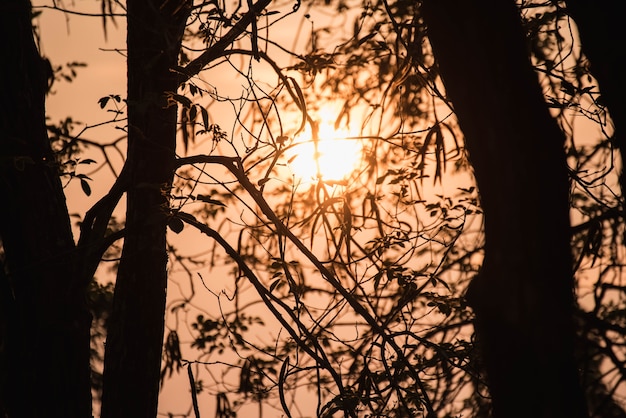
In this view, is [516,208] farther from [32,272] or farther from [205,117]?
[32,272]

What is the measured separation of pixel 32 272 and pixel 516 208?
239 centimetres

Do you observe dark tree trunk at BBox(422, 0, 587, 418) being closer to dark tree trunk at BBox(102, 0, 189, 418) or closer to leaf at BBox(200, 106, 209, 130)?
leaf at BBox(200, 106, 209, 130)

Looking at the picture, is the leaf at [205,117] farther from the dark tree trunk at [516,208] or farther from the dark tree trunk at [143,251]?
the dark tree trunk at [516,208]

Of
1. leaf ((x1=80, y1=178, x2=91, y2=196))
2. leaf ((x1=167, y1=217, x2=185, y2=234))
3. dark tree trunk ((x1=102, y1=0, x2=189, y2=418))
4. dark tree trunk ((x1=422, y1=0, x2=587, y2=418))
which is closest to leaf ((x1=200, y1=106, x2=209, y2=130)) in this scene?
dark tree trunk ((x1=102, y1=0, x2=189, y2=418))

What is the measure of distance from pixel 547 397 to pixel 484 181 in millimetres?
589

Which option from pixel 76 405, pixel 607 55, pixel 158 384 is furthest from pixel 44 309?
pixel 607 55

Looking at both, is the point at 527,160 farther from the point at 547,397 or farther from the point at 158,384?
the point at 158,384

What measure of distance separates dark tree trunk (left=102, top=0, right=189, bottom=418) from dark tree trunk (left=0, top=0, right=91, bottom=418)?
0.80 feet

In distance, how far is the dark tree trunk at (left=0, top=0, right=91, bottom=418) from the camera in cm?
342

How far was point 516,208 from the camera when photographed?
196cm

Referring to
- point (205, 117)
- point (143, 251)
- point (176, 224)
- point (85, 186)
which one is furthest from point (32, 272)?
point (205, 117)

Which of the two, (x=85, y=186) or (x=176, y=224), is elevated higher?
(x=85, y=186)

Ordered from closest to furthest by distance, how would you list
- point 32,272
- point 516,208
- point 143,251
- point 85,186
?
point 516,208 < point 32,272 < point 85,186 < point 143,251

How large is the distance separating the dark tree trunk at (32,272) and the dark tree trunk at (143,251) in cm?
24
